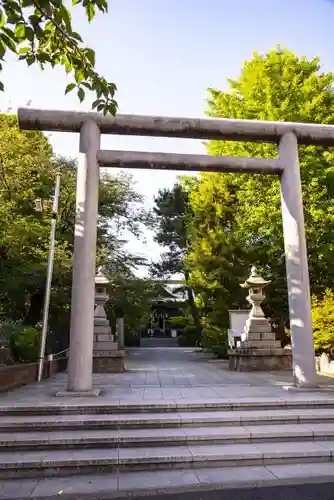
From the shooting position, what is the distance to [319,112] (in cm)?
1557

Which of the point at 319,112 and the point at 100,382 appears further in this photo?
the point at 319,112

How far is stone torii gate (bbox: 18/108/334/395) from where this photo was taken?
729 centimetres

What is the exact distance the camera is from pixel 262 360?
479 inches

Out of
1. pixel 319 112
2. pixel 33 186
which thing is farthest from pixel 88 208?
pixel 319 112

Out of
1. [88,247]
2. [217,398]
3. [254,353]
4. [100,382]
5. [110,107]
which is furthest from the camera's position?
[254,353]

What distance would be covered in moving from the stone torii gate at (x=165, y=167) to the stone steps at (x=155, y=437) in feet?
6.07

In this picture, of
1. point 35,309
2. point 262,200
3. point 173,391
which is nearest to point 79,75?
point 173,391

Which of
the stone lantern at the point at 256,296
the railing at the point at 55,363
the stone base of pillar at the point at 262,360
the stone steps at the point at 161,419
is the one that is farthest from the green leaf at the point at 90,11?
the stone base of pillar at the point at 262,360

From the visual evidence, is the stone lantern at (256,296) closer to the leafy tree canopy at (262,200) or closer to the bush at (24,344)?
the leafy tree canopy at (262,200)

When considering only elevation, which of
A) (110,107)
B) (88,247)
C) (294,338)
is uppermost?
(110,107)

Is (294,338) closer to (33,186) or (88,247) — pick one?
(88,247)

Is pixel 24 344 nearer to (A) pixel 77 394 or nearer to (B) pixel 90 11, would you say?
(A) pixel 77 394

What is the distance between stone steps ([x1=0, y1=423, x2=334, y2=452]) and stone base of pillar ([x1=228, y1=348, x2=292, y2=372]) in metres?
6.69

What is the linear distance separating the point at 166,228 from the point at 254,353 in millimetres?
16779
